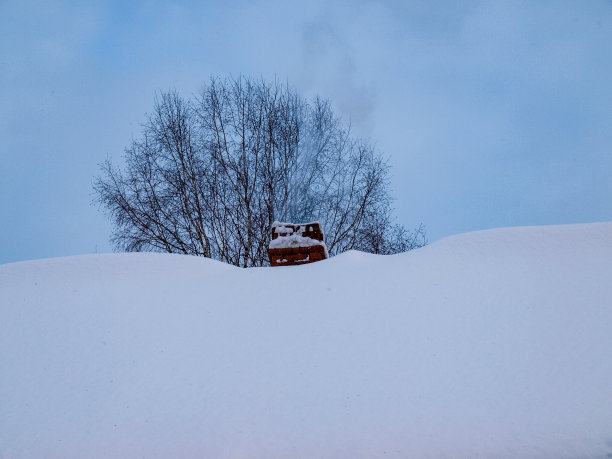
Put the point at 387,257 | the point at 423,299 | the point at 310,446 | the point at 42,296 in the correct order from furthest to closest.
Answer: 1. the point at 387,257
2. the point at 42,296
3. the point at 423,299
4. the point at 310,446

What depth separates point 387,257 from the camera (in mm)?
4387

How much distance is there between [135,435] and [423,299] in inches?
86.2

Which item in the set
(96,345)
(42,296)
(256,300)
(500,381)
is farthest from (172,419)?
(42,296)

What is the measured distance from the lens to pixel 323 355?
2.68 metres

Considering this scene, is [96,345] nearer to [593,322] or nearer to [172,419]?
[172,419]

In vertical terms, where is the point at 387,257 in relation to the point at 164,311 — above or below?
above

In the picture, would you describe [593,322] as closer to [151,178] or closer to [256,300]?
[256,300]

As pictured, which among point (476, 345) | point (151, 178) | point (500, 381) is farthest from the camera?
point (151, 178)

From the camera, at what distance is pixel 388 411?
2.18 metres

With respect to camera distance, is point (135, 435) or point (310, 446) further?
point (135, 435)

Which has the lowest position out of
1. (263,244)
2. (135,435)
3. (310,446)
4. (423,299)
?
(310,446)

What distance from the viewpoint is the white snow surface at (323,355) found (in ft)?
6.73

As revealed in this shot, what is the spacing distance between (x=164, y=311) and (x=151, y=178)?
27.7ft

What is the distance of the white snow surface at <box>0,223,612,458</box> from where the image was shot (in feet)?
6.73
